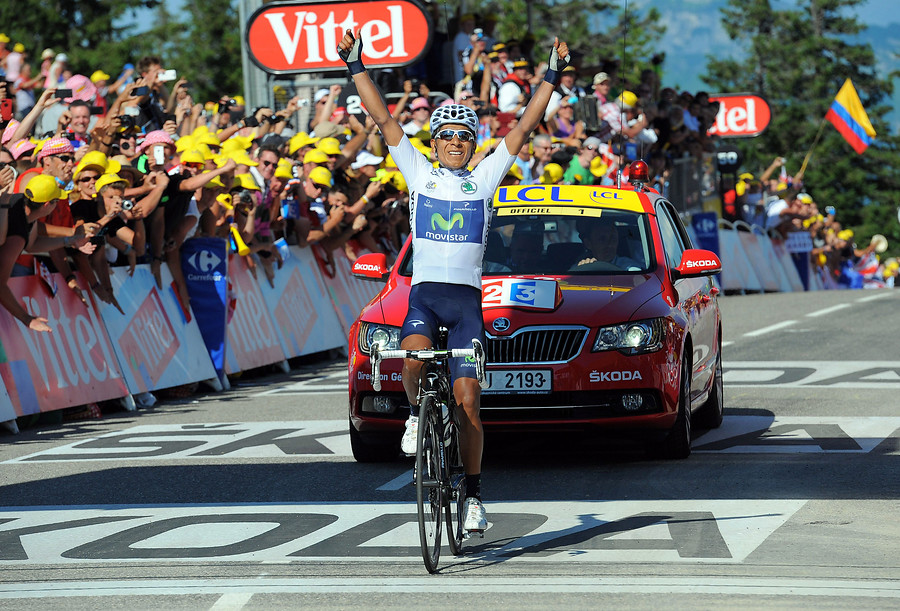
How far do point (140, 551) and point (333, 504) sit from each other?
1425 mm

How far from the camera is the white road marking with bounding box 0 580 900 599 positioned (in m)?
6.36

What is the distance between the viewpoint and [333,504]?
8.58 m

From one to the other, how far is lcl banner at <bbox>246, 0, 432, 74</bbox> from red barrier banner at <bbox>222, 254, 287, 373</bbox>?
8.43m

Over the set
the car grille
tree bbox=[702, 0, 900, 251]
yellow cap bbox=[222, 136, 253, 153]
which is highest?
yellow cap bbox=[222, 136, 253, 153]

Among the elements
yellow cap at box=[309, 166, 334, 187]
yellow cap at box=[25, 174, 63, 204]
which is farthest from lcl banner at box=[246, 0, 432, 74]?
yellow cap at box=[25, 174, 63, 204]

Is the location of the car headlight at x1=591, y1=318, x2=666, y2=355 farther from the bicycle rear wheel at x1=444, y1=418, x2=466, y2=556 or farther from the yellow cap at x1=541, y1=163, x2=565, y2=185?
the yellow cap at x1=541, y1=163, x2=565, y2=185

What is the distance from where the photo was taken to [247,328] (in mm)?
16812

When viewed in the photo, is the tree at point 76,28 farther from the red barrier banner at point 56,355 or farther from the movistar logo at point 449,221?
the movistar logo at point 449,221

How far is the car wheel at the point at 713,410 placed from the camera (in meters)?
11.8

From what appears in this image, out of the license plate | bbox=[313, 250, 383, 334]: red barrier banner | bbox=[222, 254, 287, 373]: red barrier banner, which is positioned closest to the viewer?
the license plate

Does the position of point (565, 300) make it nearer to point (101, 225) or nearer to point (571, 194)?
point (571, 194)

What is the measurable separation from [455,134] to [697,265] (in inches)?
126

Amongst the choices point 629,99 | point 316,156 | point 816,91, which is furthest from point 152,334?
point 816,91

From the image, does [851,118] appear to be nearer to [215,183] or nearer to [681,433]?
[215,183]
